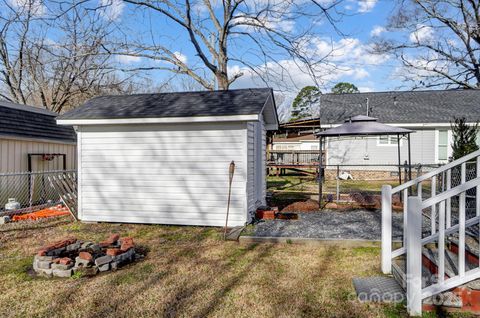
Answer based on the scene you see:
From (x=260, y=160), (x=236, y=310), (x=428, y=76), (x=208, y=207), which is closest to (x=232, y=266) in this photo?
→ (x=236, y=310)

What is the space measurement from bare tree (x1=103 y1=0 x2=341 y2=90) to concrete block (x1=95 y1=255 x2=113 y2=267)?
16.1 feet

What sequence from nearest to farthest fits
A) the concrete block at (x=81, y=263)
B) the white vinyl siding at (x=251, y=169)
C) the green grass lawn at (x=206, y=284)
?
the green grass lawn at (x=206, y=284) < the concrete block at (x=81, y=263) < the white vinyl siding at (x=251, y=169)

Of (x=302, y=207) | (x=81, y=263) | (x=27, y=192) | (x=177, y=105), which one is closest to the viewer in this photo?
(x=81, y=263)

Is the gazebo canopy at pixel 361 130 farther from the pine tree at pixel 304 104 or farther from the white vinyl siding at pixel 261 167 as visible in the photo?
the pine tree at pixel 304 104

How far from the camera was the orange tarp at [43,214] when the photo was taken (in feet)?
25.3

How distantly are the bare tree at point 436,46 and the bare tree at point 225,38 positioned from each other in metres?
7.07

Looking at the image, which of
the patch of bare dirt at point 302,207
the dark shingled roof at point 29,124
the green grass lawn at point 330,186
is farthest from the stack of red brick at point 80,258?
the green grass lawn at point 330,186

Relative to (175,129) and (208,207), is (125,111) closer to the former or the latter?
(175,129)

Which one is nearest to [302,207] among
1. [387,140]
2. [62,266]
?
[62,266]

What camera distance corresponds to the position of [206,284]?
Result: 12.7 feet

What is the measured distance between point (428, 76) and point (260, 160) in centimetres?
1346

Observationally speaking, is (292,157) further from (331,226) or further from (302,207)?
(331,226)

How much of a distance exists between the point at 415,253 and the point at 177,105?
5729 millimetres

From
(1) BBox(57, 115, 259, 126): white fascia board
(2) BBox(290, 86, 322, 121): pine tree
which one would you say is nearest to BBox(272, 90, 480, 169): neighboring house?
(1) BBox(57, 115, 259, 126): white fascia board
